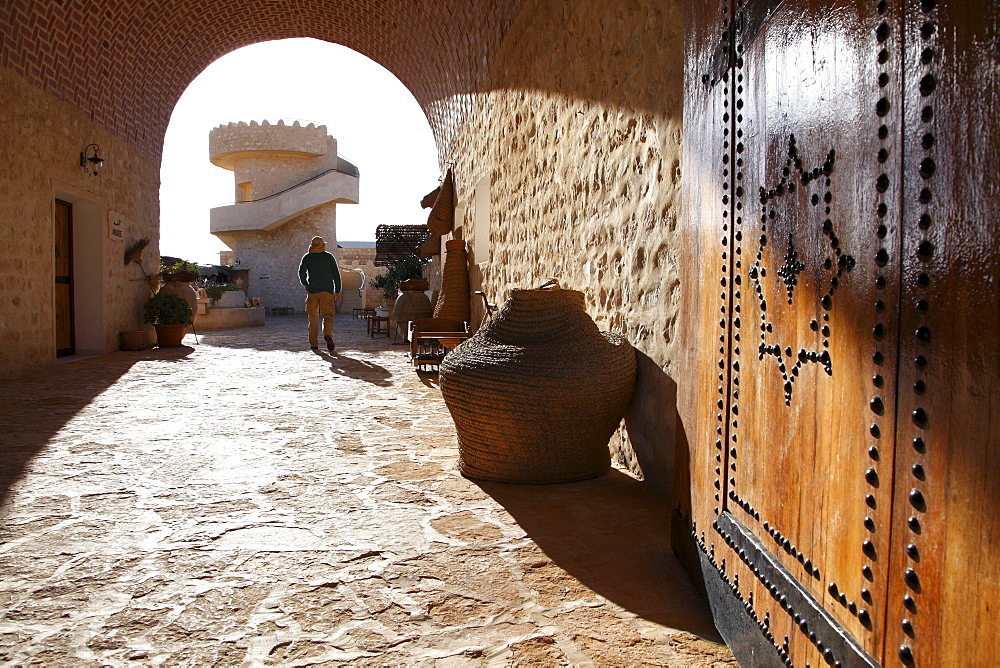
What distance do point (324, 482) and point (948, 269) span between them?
2839 mm

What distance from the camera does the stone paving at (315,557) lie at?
1.73 metres

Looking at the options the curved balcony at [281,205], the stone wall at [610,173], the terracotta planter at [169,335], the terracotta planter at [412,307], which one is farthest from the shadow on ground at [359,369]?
the curved balcony at [281,205]

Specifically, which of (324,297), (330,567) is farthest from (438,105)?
(330,567)

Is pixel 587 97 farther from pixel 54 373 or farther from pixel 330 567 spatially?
pixel 54 373

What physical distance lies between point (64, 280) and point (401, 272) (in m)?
7.49

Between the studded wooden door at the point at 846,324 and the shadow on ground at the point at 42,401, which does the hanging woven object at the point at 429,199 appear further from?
the studded wooden door at the point at 846,324

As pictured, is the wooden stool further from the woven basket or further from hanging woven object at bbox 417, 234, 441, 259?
the woven basket

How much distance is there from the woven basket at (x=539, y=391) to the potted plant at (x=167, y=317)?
8788mm

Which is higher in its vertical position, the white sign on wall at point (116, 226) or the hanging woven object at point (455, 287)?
the white sign on wall at point (116, 226)

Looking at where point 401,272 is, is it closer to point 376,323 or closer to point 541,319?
point 376,323

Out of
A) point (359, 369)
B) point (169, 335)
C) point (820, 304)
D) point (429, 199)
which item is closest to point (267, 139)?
point (429, 199)

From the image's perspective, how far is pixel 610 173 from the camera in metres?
3.72

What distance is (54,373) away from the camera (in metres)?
7.01

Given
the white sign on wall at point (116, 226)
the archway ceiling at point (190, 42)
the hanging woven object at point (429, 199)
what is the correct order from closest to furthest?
1. the archway ceiling at point (190, 42)
2. the white sign on wall at point (116, 226)
3. the hanging woven object at point (429, 199)
